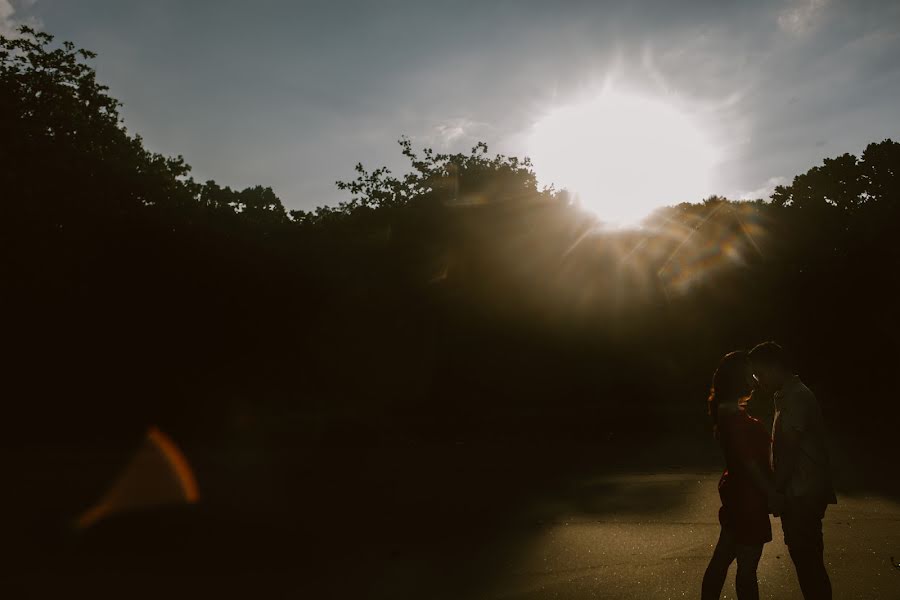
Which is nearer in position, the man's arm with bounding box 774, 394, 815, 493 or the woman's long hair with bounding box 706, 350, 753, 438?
the man's arm with bounding box 774, 394, 815, 493

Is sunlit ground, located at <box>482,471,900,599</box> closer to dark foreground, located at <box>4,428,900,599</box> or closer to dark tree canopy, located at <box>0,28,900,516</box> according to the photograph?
dark foreground, located at <box>4,428,900,599</box>

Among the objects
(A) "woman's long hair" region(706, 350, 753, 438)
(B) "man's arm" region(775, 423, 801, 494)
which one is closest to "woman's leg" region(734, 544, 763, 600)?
(B) "man's arm" region(775, 423, 801, 494)

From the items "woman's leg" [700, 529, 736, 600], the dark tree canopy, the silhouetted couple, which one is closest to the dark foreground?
"woman's leg" [700, 529, 736, 600]

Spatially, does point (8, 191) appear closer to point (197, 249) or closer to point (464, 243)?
point (197, 249)

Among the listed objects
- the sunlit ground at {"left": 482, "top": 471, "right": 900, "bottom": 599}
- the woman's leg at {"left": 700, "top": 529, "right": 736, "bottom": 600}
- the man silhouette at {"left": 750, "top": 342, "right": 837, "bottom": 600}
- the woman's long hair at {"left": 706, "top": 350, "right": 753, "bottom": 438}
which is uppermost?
the woman's long hair at {"left": 706, "top": 350, "right": 753, "bottom": 438}

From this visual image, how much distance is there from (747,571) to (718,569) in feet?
0.67

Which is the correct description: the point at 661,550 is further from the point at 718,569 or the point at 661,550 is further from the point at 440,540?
the point at 718,569

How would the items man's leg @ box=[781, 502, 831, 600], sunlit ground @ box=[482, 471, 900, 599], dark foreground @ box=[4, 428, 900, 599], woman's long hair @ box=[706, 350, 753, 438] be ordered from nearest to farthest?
1. man's leg @ box=[781, 502, 831, 600]
2. woman's long hair @ box=[706, 350, 753, 438]
3. sunlit ground @ box=[482, 471, 900, 599]
4. dark foreground @ box=[4, 428, 900, 599]

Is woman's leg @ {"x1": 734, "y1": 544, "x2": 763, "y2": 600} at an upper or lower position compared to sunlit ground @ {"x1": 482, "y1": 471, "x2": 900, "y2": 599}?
upper

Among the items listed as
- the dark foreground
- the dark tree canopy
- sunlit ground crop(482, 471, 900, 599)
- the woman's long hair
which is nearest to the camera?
the woman's long hair

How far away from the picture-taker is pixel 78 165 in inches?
967

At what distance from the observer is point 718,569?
14.0ft

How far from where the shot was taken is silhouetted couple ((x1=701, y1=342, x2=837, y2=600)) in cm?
402

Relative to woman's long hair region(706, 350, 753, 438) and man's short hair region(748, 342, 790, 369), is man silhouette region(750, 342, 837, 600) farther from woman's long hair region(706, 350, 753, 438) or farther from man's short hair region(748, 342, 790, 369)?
woman's long hair region(706, 350, 753, 438)
